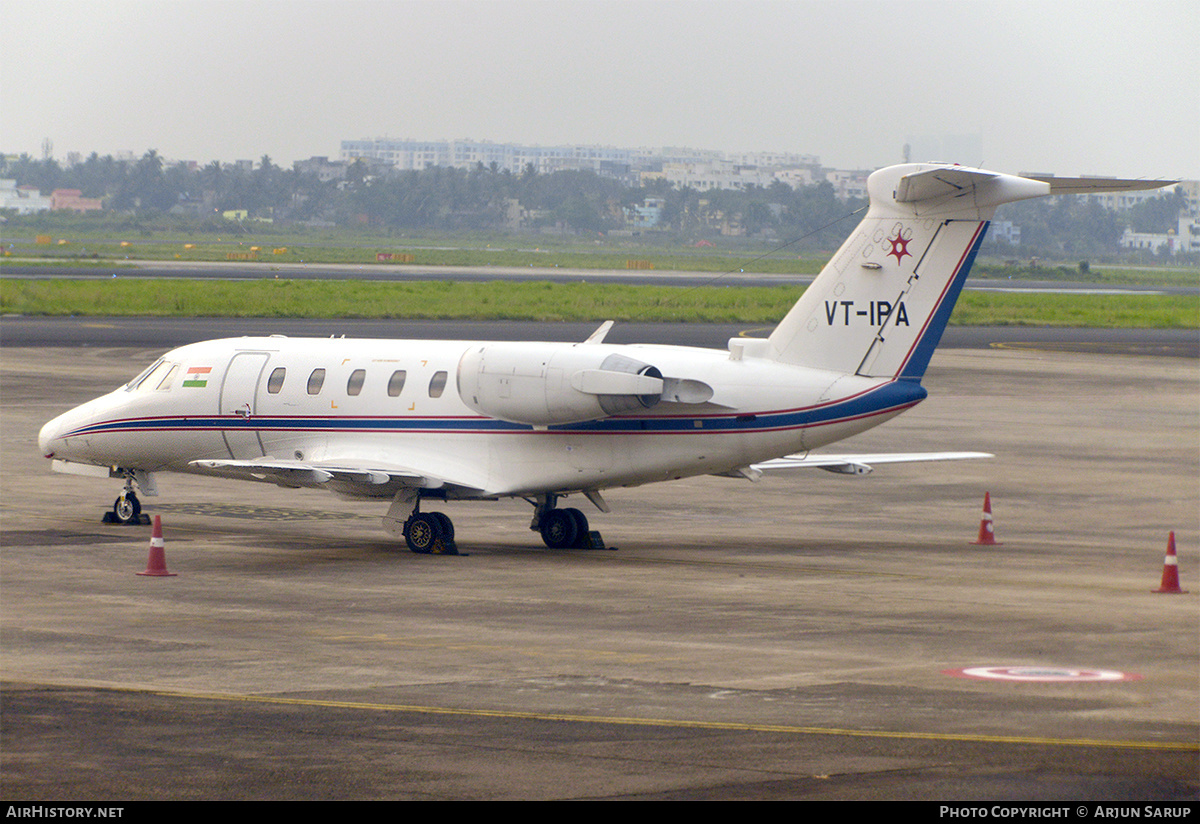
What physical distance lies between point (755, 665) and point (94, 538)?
39.5ft

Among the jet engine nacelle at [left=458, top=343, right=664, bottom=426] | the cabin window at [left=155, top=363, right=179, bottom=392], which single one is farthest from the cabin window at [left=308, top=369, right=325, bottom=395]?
the cabin window at [left=155, top=363, right=179, bottom=392]

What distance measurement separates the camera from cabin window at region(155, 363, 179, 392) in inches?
960

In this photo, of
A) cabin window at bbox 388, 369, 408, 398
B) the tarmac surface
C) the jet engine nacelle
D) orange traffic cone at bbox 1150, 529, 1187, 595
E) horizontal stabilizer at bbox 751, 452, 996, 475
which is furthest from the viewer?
horizontal stabilizer at bbox 751, 452, 996, 475

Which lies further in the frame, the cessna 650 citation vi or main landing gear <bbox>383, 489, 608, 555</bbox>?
main landing gear <bbox>383, 489, 608, 555</bbox>

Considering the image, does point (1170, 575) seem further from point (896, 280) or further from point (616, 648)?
point (616, 648)

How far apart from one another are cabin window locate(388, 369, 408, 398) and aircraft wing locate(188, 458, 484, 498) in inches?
45.7

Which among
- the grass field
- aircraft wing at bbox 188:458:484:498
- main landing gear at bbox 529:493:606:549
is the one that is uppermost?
aircraft wing at bbox 188:458:484:498

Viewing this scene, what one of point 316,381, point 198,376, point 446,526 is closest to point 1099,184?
point 446,526

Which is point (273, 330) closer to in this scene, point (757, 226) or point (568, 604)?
point (568, 604)

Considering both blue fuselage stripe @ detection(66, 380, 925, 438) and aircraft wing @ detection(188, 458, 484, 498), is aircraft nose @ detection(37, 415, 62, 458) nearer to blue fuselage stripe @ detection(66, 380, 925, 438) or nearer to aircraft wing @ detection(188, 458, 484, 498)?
blue fuselage stripe @ detection(66, 380, 925, 438)

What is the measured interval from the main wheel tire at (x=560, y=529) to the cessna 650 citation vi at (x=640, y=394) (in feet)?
0.07

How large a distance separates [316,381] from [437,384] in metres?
2.01

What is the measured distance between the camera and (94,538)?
2278 centimetres
